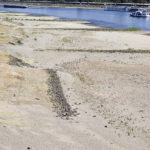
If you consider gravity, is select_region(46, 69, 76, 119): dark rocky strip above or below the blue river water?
below

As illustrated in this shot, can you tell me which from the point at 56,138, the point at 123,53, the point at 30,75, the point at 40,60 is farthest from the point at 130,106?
the point at 123,53

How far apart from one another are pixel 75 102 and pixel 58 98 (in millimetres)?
1104

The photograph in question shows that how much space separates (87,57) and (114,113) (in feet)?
53.2

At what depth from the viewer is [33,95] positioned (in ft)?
57.0

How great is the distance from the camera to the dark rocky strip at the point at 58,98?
15.1m

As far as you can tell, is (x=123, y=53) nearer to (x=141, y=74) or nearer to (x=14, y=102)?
(x=141, y=74)

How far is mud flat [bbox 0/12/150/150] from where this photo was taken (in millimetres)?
11977

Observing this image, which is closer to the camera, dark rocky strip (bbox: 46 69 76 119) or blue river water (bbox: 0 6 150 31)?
dark rocky strip (bbox: 46 69 76 119)

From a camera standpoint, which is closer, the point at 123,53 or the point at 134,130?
the point at 134,130

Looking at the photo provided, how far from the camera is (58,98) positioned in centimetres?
1733

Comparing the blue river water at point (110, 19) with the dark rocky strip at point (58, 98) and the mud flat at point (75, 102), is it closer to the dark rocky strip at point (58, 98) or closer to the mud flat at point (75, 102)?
the mud flat at point (75, 102)

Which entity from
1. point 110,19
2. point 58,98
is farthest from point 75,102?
point 110,19

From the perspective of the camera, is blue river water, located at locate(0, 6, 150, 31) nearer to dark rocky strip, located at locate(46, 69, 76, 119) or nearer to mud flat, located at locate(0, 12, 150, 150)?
mud flat, located at locate(0, 12, 150, 150)

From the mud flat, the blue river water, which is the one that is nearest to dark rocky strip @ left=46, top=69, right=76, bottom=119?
the mud flat
